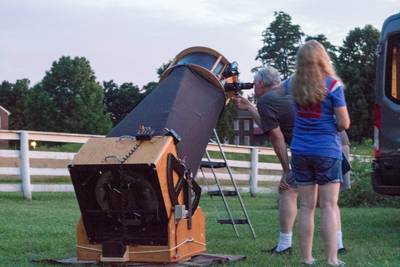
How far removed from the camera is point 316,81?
5484mm

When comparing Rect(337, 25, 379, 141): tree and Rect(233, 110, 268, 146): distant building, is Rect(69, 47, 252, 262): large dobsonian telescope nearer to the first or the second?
Rect(337, 25, 379, 141): tree

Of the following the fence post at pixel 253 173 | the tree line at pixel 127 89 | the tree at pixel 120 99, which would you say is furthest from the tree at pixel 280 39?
the fence post at pixel 253 173

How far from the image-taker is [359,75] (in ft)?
190

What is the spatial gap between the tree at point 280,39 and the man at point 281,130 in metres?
68.8

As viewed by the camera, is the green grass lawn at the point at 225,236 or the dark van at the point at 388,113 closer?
the green grass lawn at the point at 225,236

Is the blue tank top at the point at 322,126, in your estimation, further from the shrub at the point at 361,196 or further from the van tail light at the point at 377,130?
the shrub at the point at 361,196

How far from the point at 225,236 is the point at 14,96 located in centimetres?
8745

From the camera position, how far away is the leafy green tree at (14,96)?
3428 inches

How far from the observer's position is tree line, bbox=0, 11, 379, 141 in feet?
189

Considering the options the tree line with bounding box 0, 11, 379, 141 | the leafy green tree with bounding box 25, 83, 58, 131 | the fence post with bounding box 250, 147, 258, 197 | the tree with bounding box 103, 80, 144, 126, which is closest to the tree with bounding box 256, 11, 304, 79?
the tree line with bounding box 0, 11, 379, 141

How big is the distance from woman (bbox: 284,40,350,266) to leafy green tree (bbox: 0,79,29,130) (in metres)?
83.5

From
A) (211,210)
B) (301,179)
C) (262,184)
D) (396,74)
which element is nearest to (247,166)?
(262,184)

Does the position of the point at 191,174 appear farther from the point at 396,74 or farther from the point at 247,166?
the point at 247,166

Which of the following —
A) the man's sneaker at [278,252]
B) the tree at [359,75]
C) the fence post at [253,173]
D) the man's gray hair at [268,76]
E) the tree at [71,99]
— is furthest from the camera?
the tree at [71,99]
